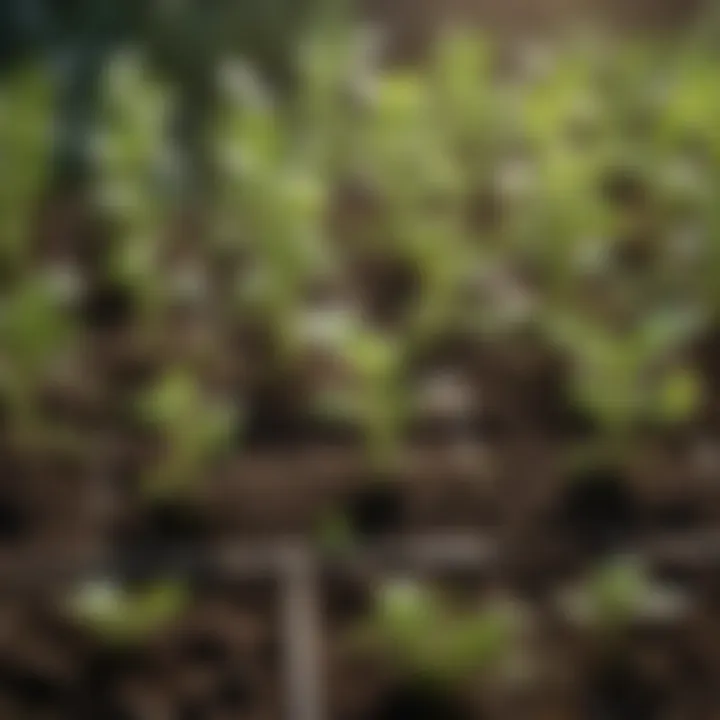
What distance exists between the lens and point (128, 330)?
118cm

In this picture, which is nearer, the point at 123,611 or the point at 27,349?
the point at 123,611

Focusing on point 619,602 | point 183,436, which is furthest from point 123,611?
point 619,602

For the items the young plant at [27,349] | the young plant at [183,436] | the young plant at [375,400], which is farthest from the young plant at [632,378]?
the young plant at [27,349]

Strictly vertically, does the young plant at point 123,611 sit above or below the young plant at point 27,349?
below

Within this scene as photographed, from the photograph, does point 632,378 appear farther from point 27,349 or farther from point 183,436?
point 27,349

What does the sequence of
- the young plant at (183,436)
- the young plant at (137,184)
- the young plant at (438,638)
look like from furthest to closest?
the young plant at (137,184)
the young plant at (183,436)
the young plant at (438,638)

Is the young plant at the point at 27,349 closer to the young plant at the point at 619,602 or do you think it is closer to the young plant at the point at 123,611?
the young plant at the point at 123,611

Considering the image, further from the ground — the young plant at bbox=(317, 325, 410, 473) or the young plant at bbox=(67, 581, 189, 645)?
the young plant at bbox=(317, 325, 410, 473)

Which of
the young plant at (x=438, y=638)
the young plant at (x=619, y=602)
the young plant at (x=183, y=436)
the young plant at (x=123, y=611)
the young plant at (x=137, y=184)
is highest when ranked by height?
the young plant at (x=137, y=184)

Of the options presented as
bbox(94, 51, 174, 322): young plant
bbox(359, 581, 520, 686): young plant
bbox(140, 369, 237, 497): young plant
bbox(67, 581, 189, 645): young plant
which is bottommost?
bbox(359, 581, 520, 686): young plant

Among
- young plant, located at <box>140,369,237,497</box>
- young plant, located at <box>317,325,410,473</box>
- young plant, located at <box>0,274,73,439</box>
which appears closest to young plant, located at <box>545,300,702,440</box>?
young plant, located at <box>317,325,410,473</box>

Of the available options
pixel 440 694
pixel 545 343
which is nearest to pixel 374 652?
pixel 440 694

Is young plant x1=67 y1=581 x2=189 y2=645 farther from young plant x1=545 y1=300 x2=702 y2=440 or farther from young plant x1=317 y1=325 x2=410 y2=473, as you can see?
young plant x1=545 y1=300 x2=702 y2=440

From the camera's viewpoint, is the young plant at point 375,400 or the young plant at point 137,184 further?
the young plant at point 137,184
